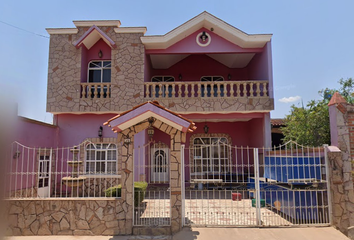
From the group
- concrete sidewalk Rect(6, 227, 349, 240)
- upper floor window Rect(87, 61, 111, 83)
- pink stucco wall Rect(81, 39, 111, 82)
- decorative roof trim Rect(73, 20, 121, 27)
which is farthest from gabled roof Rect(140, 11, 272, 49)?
concrete sidewalk Rect(6, 227, 349, 240)

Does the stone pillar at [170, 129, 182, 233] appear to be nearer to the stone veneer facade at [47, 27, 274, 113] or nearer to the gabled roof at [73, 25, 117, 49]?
the stone veneer facade at [47, 27, 274, 113]

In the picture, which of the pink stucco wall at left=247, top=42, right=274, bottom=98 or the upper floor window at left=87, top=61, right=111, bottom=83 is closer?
the pink stucco wall at left=247, top=42, right=274, bottom=98

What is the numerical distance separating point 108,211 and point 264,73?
915 centimetres

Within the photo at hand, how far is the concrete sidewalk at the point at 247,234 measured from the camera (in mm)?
5750

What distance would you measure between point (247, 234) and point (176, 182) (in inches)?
77.2

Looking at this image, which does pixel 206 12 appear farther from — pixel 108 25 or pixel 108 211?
pixel 108 211

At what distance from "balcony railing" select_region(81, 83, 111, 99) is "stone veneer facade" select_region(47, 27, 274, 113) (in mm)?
202

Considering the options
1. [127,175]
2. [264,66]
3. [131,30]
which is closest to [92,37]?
[131,30]

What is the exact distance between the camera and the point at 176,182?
20.5ft

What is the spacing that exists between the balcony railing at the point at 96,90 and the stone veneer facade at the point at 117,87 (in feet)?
0.66

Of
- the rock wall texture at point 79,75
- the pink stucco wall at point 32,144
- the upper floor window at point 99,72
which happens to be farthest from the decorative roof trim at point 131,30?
the pink stucco wall at point 32,144

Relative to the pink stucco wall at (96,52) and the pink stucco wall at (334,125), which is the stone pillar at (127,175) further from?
the pink stucco wall at (96,52)

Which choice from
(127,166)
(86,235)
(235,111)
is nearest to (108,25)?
(235,111)

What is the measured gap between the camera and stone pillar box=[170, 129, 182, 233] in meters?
6.14
